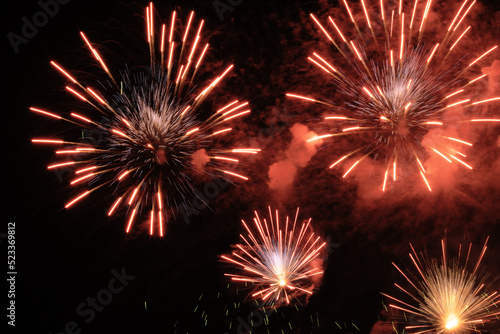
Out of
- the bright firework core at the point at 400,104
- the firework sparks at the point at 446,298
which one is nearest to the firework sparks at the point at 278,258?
the firework sparks at the point at 446,298

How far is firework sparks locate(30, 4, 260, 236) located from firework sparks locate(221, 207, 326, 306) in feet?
3.07

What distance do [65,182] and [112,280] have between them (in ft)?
5.48

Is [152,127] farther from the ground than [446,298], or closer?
farther from the ground

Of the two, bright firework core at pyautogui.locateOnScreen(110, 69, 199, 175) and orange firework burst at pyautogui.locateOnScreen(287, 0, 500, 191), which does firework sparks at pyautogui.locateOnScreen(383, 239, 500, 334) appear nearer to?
orange firework burst at pyautogui.locateOnScreen(287, 0, 500, 191)

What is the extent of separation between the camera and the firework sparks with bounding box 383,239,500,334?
4.44 m

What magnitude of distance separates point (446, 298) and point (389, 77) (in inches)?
127

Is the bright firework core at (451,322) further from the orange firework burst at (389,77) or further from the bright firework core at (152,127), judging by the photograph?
the bright firework core at (152,127)

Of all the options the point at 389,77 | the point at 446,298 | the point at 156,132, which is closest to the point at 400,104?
the point at 389,77

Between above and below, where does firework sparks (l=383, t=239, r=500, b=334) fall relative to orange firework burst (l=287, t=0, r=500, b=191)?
below

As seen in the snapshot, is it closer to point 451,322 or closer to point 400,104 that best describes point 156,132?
point 400,104

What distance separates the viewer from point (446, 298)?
14.6ft

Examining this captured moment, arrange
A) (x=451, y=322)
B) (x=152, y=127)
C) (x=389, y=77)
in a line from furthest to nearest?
(x=451, y=322), (x=389, y=77), (x=152, y=127)

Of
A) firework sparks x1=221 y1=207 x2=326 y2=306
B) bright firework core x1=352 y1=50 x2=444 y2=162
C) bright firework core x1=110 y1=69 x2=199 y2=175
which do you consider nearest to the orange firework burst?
bright firework core x1=352 y1=50 x2=444 y2=162

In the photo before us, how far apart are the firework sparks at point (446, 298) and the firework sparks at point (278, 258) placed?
4.79 feet
